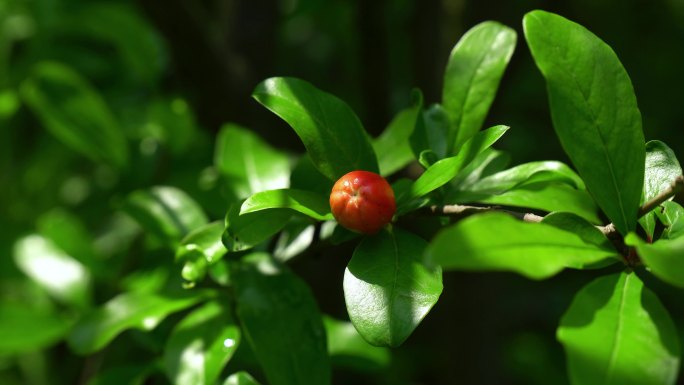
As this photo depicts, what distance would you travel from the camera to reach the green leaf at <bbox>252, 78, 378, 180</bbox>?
0.85 m

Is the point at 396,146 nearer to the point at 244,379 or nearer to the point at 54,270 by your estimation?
the point at 244,379

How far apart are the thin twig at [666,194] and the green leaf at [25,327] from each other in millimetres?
961

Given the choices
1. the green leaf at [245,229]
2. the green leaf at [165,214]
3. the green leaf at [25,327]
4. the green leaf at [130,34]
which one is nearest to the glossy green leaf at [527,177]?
the green leaf at [245,229]

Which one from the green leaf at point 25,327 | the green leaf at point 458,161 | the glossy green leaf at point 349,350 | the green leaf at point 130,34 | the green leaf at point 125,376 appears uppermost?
the green leaf at point 458,161

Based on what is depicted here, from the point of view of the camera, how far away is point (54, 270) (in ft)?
5.11

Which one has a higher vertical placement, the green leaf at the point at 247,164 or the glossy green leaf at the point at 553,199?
the glossy green leaf at the point at 553,199

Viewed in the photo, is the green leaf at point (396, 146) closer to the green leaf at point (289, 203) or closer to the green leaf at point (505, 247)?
the green leaf at point (289, 203)

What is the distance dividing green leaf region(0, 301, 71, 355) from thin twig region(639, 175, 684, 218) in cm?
96

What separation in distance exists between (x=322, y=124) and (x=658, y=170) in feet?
1.16

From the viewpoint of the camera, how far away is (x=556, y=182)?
862mm

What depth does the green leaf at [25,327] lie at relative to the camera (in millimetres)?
1360

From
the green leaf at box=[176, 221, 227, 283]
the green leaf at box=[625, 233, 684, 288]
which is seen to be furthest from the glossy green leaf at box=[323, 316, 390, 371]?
the green leaf at box=[625, 233, 684, 288]

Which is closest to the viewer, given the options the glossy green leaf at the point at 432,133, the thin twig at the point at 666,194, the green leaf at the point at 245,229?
the thin twig at the point at 666,194

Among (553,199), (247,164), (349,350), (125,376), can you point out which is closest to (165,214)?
(247,164)
